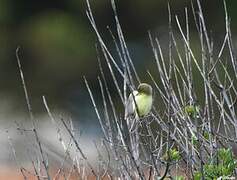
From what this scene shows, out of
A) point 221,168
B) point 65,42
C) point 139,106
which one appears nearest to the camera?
point 221,168

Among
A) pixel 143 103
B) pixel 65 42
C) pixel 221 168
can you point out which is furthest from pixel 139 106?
pixel 65 42

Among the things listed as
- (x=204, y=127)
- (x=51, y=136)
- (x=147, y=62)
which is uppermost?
(x=204, y=127)

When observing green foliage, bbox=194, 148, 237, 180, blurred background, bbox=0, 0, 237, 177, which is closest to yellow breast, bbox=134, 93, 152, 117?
green foliage, bbox=194, 148, 237, 180

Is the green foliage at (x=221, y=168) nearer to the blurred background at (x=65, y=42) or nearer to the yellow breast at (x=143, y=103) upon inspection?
the yellow breast at (x=143, y=103)

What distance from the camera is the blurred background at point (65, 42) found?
37.6ft

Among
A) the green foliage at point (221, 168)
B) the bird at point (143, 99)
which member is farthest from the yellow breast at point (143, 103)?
the green foliage at point (221, 168)

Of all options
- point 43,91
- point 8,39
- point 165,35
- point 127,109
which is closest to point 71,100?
point 43,91

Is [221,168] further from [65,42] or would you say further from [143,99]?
[65,42]

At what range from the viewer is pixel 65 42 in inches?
454

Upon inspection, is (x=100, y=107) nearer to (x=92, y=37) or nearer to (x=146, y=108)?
(x=92, y=37)

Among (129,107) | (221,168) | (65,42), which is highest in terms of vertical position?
(129,107)

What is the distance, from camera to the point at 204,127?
3.12 metres

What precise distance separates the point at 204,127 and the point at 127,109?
0.32 metres

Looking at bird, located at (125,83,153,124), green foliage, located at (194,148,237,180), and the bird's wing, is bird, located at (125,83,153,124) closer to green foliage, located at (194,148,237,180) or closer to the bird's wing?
the bird's wing
